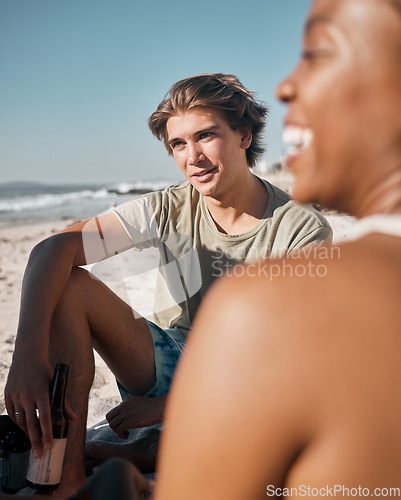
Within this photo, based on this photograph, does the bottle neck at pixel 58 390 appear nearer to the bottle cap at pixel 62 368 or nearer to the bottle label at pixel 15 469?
the bottle cap at pixel 62 368

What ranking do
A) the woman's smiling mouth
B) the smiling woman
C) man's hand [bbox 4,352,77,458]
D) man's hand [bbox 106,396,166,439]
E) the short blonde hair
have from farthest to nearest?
the short blonde hair < the woman's smiling mouth < man's hand [bbox 106,396,166,439] < man's hand [bbox 4,352,77,458] < the smiling woman

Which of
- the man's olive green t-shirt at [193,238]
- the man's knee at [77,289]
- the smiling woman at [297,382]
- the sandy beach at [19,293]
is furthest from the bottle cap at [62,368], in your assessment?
the smiling woman at [297,382]

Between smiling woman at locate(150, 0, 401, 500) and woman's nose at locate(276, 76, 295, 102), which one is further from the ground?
woman's nose at locate(276, 76, 295, 102)

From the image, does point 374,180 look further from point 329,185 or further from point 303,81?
point 303,81

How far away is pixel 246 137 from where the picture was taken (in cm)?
335

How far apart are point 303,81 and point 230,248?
6.39ft

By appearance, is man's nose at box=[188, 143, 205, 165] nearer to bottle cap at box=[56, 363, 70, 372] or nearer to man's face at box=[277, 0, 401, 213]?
bottle cap at box=[56, 363, 70, 372]

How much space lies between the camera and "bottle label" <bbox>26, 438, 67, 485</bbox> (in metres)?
1.91

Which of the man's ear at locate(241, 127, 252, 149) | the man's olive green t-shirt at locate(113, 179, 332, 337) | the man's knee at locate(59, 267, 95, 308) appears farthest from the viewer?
the man's ear at locate(241, 127, 252, 149)

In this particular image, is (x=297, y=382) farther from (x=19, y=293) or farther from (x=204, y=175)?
(x=19, y=293)

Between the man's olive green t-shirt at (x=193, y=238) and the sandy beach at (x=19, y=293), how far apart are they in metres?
0.82

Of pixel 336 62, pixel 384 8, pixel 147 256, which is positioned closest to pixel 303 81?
pixel 336 62

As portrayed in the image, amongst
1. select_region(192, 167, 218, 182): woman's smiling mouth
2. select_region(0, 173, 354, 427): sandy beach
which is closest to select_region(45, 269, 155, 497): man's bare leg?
select_region(0, 173, 354, 427): sandy beach

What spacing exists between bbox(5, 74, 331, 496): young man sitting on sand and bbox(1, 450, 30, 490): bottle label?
189 mm
